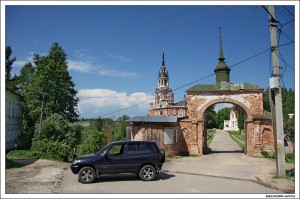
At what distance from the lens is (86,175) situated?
37.8 ft

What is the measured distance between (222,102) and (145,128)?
657 centimetres

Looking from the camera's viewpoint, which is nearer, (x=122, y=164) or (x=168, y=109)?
(x=122, y=164)

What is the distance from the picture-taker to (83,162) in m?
11.6

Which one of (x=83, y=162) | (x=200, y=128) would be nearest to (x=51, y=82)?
(x=200, y=128)

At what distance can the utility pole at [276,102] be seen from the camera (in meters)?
12.7

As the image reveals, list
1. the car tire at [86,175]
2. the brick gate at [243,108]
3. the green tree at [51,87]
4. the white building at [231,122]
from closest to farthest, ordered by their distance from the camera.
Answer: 1. the car tire at [86,175]
2. the brick gate at [243,108]
3. the green tree at [51,87]
4. the white building at [231,122]

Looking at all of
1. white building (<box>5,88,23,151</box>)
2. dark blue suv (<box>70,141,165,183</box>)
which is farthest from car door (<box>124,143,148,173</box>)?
white building (<box>5,88,23,151</box>)

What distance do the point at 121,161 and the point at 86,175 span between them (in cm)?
149

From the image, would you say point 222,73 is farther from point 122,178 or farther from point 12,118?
point 12,118

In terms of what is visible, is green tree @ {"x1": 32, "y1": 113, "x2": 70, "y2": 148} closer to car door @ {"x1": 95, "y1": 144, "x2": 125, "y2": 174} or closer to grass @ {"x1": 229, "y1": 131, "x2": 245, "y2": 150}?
car door @ {"x1": 95, "y1": 144, "x2": 125, "y2": 174}

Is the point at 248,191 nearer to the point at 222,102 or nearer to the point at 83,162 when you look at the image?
the point at 83,162

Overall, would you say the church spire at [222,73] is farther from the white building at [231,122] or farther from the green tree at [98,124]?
the white building at [231,122]

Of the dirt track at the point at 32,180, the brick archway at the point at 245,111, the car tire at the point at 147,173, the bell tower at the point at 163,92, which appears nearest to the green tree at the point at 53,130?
the brick archway at the point at 245,111

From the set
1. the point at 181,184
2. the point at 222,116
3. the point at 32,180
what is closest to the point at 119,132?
the point at 32,180
